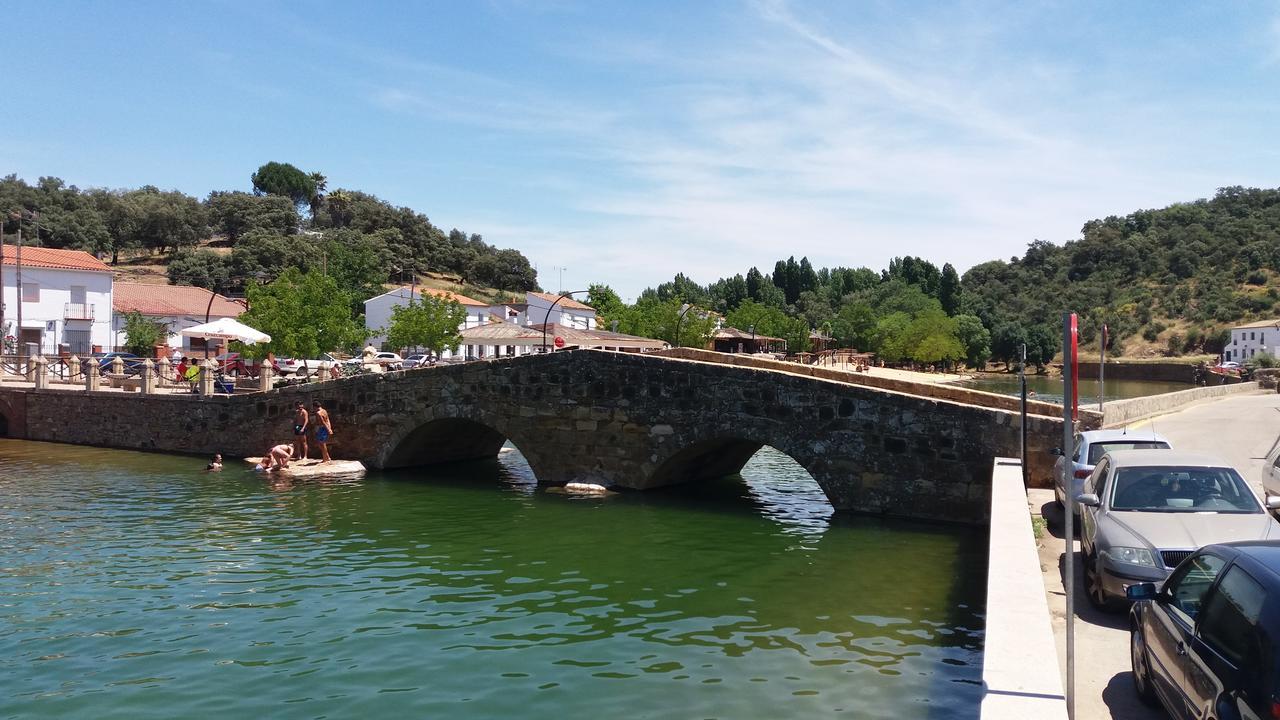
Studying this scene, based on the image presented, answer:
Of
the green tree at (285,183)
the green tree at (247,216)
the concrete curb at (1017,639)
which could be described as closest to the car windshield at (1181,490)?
the concrete curb at (1017,639)

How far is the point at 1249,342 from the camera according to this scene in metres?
80.6

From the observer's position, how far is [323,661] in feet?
34.3

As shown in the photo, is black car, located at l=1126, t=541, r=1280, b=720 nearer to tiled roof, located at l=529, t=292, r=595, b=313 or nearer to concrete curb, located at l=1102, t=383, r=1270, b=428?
concrete curb, located at l=1102, t=383, r=1270, b=428

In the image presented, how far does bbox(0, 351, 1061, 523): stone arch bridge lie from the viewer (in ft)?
56.6

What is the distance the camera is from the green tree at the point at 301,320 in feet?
146

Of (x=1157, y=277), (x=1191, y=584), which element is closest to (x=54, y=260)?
(x=1191, y=584)

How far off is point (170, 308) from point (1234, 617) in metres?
74.1

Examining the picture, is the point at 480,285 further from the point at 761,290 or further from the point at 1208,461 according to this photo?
the point at 1208,461

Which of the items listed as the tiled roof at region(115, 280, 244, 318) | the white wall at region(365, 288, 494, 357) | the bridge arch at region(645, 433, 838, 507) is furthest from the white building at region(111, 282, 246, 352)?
the bridge arch at region(645, 433, 838, 507)

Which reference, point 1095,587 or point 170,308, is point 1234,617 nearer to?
point 1095,587

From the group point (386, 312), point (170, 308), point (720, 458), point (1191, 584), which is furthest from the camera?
point (386, 312)

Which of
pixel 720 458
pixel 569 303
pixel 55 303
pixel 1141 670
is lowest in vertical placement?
pixel 720 458

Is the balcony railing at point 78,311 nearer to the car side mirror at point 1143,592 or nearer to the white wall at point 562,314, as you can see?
the white wall at point 562,314

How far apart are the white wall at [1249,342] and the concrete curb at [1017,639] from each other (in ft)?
258
